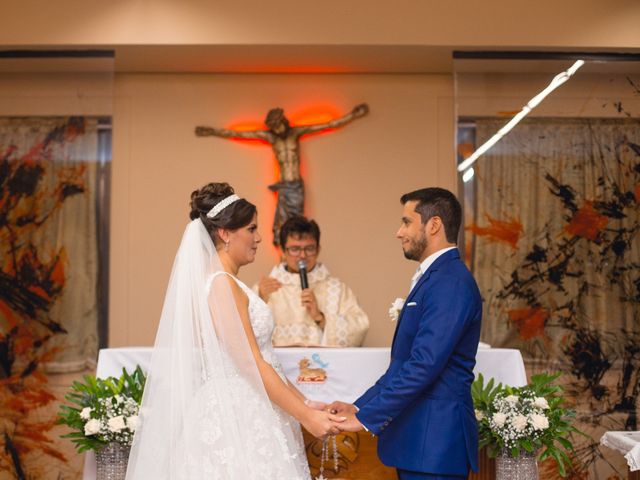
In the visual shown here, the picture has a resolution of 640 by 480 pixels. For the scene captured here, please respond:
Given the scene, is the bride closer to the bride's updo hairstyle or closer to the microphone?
the bride's updo hairstyle

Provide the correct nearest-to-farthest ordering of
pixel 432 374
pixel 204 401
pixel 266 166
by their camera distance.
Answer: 1. pixel 432 374
2. pixel 204 401
3. pixel 266 166

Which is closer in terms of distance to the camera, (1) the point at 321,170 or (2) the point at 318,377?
(2) the point at 318,377

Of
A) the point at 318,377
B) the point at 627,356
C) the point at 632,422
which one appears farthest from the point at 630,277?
the point at 318,377

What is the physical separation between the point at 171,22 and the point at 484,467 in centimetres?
353

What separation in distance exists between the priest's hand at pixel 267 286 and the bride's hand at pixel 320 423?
217cm

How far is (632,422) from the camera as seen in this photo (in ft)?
21.7

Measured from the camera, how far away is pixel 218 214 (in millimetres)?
4012

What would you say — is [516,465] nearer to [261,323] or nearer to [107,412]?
[261,323]

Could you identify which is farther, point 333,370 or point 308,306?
point 308,306

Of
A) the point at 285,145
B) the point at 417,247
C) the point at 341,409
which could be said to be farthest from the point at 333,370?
the point at 285,145

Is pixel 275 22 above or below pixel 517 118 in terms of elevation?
above

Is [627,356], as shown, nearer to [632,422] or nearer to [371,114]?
[632,422]

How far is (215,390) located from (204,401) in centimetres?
6

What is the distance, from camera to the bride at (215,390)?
3664 mm
